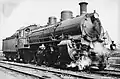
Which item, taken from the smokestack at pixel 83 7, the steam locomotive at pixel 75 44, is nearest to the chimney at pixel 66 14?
the steam locomotive at pixel 75 44

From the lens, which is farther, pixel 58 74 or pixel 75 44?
pixel 75 44

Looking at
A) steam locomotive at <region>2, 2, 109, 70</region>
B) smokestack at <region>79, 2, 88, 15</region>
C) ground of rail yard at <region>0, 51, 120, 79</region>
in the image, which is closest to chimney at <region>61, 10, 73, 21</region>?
steam locomotive at <region>2, 2, 109, 70</region>

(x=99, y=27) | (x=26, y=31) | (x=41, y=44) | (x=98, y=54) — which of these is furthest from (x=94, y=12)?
(x=26, y=31)

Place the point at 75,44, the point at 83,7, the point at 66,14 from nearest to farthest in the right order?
1. the point at 75,44
2. the point at 83,7
3. the point at 66,14

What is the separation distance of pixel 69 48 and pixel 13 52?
391 inches

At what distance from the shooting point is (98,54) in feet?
31.9

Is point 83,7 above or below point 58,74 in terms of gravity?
above

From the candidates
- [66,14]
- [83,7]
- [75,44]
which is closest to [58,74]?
[75,44]

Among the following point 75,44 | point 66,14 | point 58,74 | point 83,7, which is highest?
point 83,7

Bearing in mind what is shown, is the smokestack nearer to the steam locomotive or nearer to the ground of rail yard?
the steam locomotive

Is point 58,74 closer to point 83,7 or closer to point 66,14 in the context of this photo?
point 83,7

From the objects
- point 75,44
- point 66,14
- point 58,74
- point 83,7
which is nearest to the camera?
point 58,74

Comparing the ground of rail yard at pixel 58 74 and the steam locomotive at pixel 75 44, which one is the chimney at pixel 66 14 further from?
the ground of rail yard at pixel 58 74

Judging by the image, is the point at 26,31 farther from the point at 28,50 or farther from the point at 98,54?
the point at 98,54
